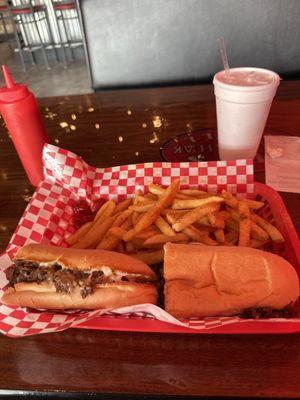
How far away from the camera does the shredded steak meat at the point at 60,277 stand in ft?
3.13

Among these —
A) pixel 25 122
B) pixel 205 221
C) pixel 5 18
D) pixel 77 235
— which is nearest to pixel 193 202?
pixel 205 221

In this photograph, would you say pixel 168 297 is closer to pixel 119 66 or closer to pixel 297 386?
pixel 297 386

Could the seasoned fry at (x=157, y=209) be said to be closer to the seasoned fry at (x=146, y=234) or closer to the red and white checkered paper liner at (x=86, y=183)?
the seasoned fry at (x=146, y=234)

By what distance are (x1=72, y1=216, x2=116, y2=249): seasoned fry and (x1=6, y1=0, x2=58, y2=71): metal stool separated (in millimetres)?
7089

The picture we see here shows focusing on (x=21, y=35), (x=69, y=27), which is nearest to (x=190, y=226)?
(x=69, y=27)

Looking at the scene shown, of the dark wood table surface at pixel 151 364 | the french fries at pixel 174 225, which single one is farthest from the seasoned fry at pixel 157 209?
the dark wood table surface at pixel 151 364

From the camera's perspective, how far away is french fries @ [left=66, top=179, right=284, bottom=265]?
1.11 meters

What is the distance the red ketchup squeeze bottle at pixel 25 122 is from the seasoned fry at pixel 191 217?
0.73 m

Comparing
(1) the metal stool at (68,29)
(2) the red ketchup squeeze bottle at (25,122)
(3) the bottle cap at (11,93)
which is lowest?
(1) the metal stool at (68,29)

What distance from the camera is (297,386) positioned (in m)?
0.79

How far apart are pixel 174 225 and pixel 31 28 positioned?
7.93 m

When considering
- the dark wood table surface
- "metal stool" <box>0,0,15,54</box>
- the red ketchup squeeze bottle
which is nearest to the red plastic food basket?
the dark wood table surface

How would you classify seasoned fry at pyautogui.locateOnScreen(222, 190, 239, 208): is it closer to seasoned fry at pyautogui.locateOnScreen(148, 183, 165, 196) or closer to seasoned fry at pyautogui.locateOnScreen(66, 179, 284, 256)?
seasoned fry at pyautogui.locateOnScreen(66, 179, 284, 256)

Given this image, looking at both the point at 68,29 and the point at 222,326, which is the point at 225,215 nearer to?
the point at 222,326
